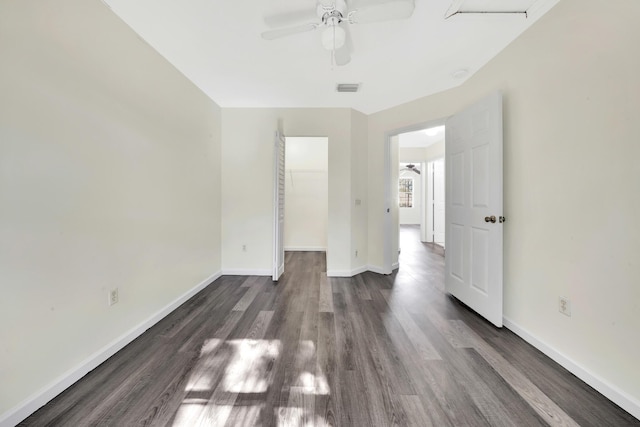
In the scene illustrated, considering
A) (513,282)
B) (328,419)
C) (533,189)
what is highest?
(533,189)

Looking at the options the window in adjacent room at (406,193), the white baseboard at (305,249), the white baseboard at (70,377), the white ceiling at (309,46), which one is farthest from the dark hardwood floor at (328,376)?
the window in adjacent room at (406,193)

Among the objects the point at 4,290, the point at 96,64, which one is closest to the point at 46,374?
the point at 4,290

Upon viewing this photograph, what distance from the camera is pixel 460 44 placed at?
1.93 m

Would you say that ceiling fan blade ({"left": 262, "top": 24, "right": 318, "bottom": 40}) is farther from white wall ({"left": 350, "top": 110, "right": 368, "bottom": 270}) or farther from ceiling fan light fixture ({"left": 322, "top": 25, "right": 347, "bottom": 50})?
white wall ({"left": 350, "top": 110, "right": 368, "bottom": 270})

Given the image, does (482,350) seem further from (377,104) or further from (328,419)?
(377,104)

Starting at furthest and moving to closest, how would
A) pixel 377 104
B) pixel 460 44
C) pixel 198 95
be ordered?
pixel 377 104, pixel 198 95, pixel 460 44

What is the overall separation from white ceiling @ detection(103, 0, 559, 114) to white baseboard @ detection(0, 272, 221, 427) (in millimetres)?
2349

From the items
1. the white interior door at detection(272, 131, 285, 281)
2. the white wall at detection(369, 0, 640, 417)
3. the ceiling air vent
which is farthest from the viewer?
the white interior door at detection(272, 131, 285, 281)

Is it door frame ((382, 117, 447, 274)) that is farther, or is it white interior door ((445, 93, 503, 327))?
door frame ((382, 117, 447, 274))

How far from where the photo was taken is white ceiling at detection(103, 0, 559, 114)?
1.59 meters

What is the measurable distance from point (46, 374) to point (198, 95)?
272 centimetres

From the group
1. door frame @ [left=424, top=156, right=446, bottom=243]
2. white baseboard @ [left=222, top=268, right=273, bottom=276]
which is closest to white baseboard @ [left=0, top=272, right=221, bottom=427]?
white baseboard @ [left=222, top=268, right=273, bottom=276]

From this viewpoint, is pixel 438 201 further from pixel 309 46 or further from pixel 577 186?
pixel 309 46

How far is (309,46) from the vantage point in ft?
6.44
